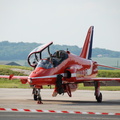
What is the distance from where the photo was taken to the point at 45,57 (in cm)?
2758

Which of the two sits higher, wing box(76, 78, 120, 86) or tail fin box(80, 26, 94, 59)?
tail fin box(80, 26, 94, 59)

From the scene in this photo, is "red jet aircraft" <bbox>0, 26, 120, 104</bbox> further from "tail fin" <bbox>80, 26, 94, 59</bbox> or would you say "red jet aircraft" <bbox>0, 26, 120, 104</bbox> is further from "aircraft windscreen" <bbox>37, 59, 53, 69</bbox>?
"tail fin" <bbox>80, 26, 94, 59</bbox>

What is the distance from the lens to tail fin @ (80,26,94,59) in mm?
35031

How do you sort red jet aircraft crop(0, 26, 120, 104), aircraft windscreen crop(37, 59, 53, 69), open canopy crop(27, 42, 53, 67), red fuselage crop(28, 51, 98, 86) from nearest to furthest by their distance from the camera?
red fuselage crop(28, 51, 98, 86), red jet aircraft crop(0, 26, 120, 104), aircraft windscreen crop(37, 59, 53, 69), open canopy crop(27, 42, 53, 67)

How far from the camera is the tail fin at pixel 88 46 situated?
35031 mm

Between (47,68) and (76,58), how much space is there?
3850mm

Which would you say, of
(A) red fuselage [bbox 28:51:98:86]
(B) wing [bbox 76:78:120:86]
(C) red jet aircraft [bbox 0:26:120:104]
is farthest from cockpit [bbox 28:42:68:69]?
(B) wing [bbox 76:78:120:86]

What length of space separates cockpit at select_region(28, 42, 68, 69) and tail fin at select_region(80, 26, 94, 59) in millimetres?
6618

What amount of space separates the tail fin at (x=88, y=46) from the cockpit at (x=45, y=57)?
6618 mm

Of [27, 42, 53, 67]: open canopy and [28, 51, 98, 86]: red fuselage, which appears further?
[27, 42, 53, 67]: open canopy

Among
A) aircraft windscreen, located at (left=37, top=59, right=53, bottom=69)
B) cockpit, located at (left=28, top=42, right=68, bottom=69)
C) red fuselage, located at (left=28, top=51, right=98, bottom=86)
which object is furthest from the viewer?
cockpit, located at (left=28, top=42, right=68, bottom=69)

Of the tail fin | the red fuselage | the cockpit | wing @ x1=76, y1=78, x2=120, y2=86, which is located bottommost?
wing @ x1=76, y1=78, x2=120, y2=86

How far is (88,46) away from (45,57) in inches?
347

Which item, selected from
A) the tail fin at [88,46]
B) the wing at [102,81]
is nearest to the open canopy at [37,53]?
the wing at [102,81]
